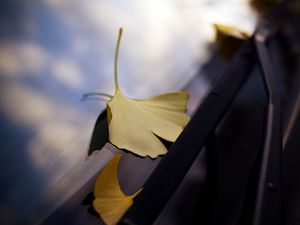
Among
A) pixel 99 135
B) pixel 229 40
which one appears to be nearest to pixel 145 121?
pixel 99 135

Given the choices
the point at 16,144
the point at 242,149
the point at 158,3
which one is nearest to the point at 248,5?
the point at 158,3

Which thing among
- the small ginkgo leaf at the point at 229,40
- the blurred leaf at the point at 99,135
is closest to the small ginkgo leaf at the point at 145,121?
the blurred leaf at the point at 99,135

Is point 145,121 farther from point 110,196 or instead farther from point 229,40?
point 229,40

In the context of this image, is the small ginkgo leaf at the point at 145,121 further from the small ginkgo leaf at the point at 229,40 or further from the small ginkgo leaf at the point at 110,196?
the small ginkgo leaf at the point at 229,40

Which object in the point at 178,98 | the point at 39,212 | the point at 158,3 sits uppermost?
the point at 158,3

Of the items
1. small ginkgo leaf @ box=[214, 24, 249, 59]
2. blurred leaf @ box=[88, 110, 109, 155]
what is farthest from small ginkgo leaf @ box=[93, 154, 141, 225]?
small ginkgo leaf @ box=[214, 24, 249, 59]

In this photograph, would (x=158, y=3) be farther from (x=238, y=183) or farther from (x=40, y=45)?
(x=238, y=183)
